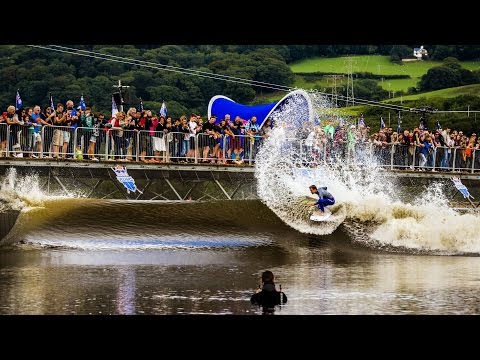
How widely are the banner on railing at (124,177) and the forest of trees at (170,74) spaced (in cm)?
959

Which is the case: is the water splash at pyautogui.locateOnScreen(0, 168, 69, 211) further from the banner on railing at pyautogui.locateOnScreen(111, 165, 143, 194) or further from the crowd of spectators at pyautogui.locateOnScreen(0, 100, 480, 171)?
the banner on railing at pyautogui.locateOnScreen(111, 165, 143, 194)

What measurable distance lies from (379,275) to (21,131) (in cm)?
887

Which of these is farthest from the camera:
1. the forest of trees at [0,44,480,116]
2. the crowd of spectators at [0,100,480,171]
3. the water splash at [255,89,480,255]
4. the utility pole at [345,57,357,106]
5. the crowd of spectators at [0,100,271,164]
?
the utility pole at [345,57,357,106]

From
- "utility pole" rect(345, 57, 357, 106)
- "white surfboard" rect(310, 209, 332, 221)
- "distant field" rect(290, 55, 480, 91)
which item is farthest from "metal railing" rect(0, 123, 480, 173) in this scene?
"distant field" rect(290, 55, 480, 91)

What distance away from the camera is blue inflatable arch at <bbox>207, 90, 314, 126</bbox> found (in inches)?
1081

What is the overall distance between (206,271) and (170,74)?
21.1 metres

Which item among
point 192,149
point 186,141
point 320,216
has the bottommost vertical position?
point 320,216

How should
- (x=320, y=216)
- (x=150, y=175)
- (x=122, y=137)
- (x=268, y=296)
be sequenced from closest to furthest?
Result: (x=268, y=296)
(x=320, y=216)
(x=122, y=137)
(x=150, y=175)

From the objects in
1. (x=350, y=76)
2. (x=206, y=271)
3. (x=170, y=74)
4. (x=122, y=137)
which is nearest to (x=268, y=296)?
(x=206, y=271)

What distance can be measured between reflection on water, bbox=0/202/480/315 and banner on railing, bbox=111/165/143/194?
5.99ft

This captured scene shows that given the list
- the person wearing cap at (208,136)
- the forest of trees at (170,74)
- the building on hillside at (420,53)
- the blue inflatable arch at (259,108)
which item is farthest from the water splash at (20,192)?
the building on hillside at (420,53)

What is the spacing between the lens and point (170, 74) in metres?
35.0

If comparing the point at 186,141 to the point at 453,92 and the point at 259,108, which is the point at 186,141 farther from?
the point at 453,92
